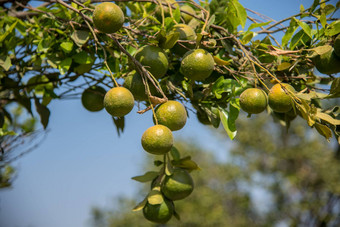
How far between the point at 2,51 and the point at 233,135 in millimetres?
1049

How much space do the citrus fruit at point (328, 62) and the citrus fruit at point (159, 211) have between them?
0.75 meters

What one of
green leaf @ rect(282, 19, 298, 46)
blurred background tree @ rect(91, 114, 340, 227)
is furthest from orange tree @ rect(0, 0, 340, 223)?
blurred background tree @ rect(91, 114, 340, 227)

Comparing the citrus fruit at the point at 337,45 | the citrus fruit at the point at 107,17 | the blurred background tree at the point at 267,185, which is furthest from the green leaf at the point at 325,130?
the blurred background tree at the point at 267,185

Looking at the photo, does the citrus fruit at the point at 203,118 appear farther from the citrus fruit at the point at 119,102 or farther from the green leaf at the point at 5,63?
the green leaf at the point at 5,63

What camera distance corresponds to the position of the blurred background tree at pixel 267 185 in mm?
10031

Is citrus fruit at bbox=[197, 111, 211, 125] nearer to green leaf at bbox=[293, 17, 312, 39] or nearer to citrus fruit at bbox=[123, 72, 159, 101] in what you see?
citrus fruit at bbox=[123, 72, 159, 101]

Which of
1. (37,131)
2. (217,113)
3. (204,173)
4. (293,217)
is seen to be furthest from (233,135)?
(204,173)

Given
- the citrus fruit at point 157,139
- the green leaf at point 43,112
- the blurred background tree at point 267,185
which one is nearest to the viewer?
the citrus fruit at point 157,139

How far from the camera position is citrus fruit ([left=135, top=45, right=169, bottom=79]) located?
1.10 meters

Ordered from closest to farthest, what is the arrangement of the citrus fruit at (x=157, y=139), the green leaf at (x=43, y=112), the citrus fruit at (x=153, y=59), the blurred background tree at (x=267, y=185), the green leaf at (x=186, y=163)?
the citrus fruit at (x=157, y=139), the citrus fruit at (x=153, y=59), the green leaf at (x=186, y=163), the green leaf at (x=43, y=112), the blurred background tree at (x=267, y=185)

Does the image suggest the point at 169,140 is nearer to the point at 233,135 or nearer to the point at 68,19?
the point at 233,135

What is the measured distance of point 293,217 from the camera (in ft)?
33.4

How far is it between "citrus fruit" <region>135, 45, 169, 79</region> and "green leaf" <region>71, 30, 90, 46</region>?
0.32 m

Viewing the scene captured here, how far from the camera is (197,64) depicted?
3.58 ft
